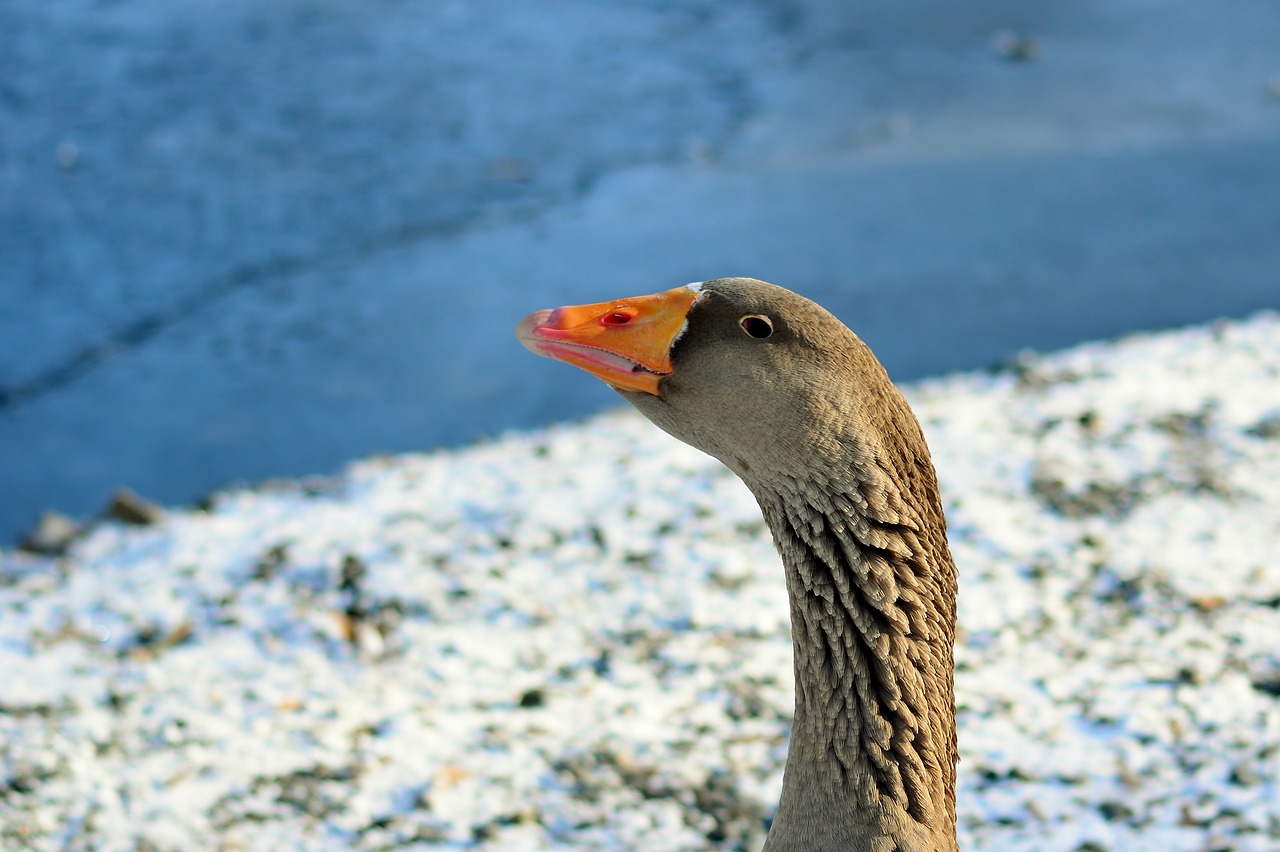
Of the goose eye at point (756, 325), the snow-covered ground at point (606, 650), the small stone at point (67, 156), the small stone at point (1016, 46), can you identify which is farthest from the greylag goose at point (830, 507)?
the small stone at point (1016, 46)

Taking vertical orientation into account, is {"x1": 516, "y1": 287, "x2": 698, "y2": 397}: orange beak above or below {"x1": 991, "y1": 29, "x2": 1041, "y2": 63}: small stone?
below

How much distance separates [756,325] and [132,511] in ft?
12.4

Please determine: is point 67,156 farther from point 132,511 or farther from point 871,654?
point 871,654

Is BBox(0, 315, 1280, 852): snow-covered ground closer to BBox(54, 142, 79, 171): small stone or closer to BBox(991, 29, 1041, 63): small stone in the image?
BBox(54, 142, 79, 171): small stone

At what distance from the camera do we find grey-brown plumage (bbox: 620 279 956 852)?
81.7 inches

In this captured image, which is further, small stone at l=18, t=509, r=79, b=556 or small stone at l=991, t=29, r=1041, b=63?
small stone at l=991, t=29, r=1041, b=63

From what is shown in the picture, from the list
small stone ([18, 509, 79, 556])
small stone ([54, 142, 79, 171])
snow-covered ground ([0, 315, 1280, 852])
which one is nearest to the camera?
snow-covered ground ([0, 315, 1280, 852])

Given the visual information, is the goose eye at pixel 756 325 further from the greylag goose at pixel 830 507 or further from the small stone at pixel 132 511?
the small stone at pixel 132 511

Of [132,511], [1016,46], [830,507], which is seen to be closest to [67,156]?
[132,511]

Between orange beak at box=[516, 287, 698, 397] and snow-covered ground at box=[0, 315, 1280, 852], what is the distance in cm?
153

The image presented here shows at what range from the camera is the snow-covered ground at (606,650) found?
329 centimetres

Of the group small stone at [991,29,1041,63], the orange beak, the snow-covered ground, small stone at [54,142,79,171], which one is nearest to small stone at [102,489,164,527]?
the snow-covered ground

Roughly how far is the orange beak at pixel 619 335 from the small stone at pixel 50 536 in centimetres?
355

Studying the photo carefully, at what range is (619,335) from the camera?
85.1 inches
